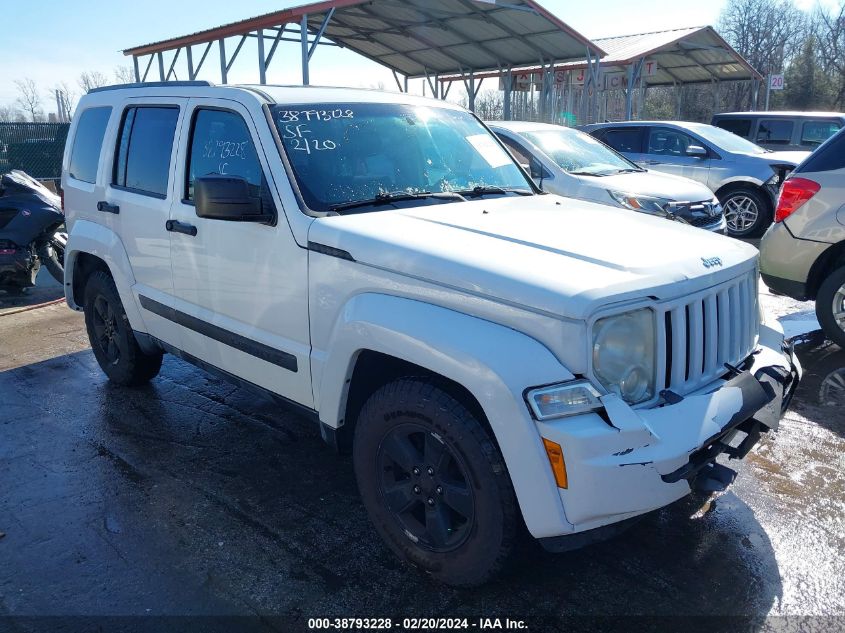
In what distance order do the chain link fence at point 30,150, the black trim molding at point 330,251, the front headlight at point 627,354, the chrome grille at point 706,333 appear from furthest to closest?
the chain link fence at point 30,150, the black trim molding at point 330,251, the chrome grille at point 706,333, the front headlight at point 627,354

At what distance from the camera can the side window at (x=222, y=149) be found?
3.55 metres

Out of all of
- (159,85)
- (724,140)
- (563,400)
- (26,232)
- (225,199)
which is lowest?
(26,232)

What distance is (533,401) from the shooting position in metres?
2.30

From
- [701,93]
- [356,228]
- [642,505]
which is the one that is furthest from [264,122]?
[701,93]

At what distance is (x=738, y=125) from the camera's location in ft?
47.9

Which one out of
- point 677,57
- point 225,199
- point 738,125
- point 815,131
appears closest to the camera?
point 225,199

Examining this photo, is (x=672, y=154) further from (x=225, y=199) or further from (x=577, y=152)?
(x=225, y=199)

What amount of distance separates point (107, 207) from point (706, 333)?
3772 millimetres

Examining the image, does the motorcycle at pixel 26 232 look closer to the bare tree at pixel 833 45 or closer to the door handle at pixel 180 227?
the door handle at pixel 180 227

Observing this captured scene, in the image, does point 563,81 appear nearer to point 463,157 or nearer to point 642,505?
point 463,157

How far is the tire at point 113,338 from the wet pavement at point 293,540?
16.9 inches

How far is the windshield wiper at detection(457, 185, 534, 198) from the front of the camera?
3.74 meters

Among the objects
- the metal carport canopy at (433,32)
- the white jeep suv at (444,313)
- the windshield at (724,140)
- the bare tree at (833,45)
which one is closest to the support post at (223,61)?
the metal carport canopy at (433,32)

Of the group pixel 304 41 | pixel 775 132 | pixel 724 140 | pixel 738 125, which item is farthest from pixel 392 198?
pixel 738 125
